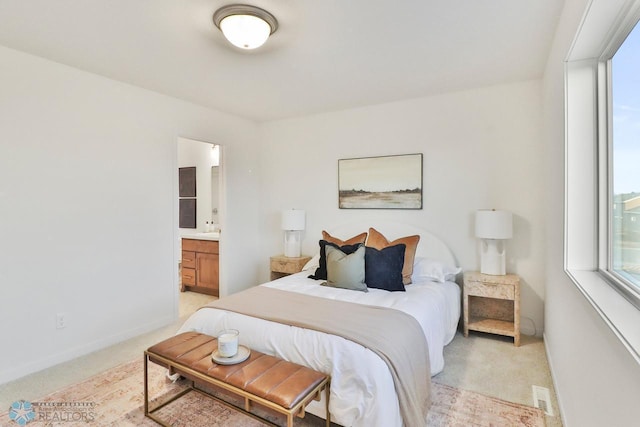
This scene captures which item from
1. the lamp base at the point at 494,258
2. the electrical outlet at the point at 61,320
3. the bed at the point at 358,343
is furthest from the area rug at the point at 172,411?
the lamp base at the point at 494,258

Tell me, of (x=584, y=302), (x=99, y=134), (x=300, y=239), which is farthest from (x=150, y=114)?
(x=584, y=302)

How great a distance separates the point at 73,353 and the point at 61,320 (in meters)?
0.31

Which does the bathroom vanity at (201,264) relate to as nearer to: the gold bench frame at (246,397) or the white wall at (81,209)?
the white wall at (81,209)

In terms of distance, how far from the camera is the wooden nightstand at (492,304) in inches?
118

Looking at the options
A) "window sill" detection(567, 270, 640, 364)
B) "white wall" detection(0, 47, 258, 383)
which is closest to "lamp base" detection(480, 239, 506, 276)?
"window sill" detection(567, 270, 640, 364)

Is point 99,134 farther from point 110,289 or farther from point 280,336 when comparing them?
point 280,336

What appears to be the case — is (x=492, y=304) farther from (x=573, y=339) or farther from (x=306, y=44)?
(x=306, y=44)

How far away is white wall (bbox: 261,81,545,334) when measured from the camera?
3221 mm

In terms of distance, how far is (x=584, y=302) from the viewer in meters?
1.50

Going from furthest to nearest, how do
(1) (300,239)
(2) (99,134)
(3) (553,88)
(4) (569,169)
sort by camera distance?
1. (1) (300,239)
2. (2) (99,134)
3. (3) (553,88)
4. (4) (569,169)

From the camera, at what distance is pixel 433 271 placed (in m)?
3.24

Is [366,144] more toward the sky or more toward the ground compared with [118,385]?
more toward the sky

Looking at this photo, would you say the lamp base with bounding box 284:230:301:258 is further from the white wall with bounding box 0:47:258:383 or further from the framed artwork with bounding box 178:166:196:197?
the framed artwork with bounding box 178:166:196:197

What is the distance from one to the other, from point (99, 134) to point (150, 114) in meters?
0.56
